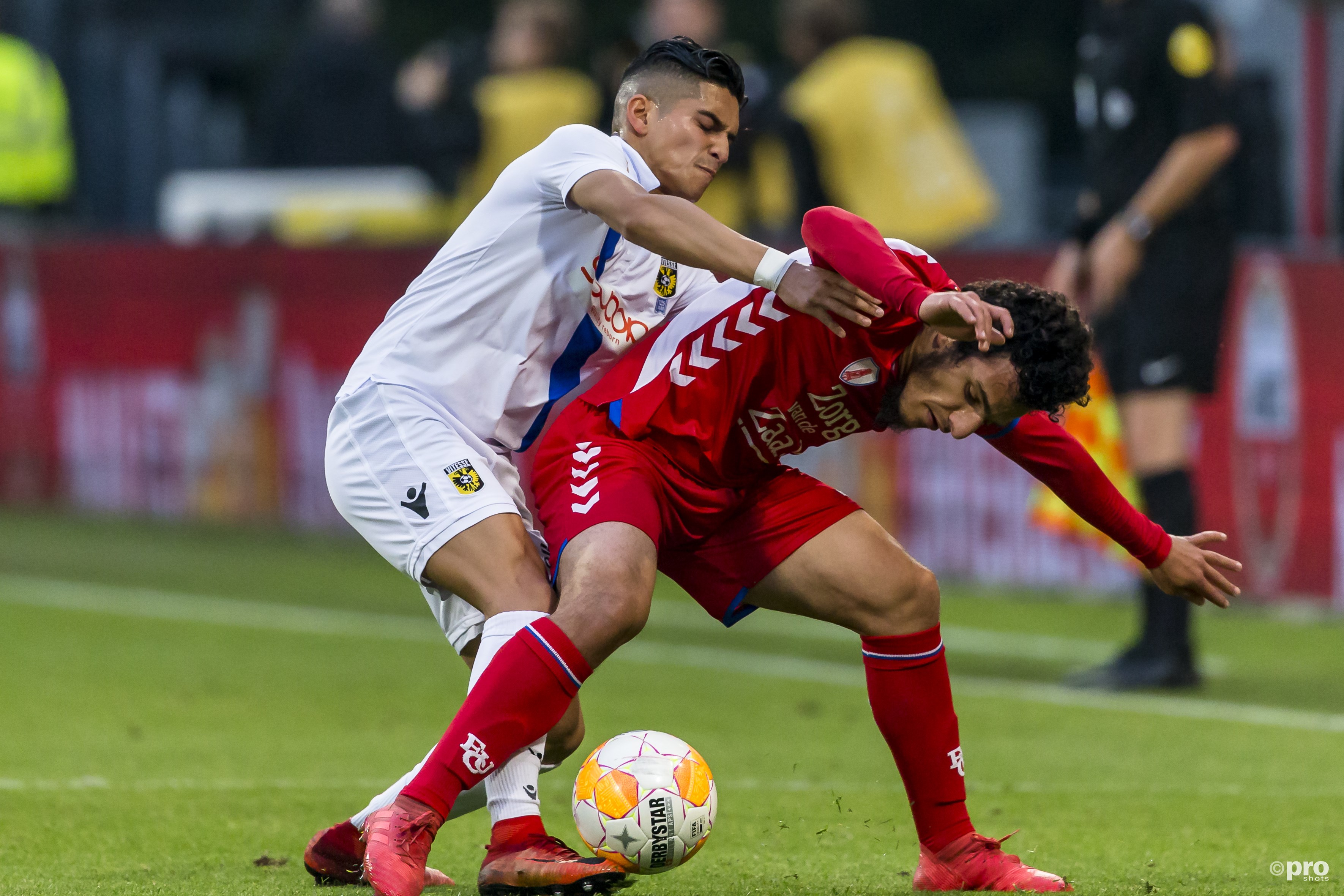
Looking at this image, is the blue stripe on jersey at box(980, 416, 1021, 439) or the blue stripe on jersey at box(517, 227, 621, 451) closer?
the blue stripe on jersey at box(980, 416, 1021, 439)

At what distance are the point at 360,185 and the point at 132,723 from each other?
7.82m

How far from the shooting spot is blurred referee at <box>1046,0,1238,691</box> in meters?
7.27

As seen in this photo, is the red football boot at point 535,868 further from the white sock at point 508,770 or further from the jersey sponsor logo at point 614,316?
the jersey sponsor logo at point 614,316

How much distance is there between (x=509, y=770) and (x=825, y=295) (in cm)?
117

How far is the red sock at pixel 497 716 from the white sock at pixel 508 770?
0.04m

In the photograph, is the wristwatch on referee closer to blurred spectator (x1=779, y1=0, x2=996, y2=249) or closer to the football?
blurred spectator (x1=779, y1=0, x2=996, y2=249)

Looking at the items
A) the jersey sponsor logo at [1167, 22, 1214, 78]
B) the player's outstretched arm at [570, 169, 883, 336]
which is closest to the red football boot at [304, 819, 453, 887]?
the player's outstretched arm at [570, 169, 883, 336]

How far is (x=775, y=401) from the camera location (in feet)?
14.6

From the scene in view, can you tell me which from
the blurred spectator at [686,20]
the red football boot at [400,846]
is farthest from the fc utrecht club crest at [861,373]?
the blurred spectator at [686,20]

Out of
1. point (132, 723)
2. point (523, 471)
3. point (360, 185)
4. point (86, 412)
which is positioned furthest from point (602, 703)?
point (360, 185)

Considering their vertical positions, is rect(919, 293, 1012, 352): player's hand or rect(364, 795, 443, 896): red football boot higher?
rect(919, 293, 1012, 352): player's hand

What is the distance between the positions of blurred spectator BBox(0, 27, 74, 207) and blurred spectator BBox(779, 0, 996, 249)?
5.06 metres

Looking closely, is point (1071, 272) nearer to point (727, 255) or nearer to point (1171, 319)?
point (1171, 319)

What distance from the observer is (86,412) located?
12383 millimetres
